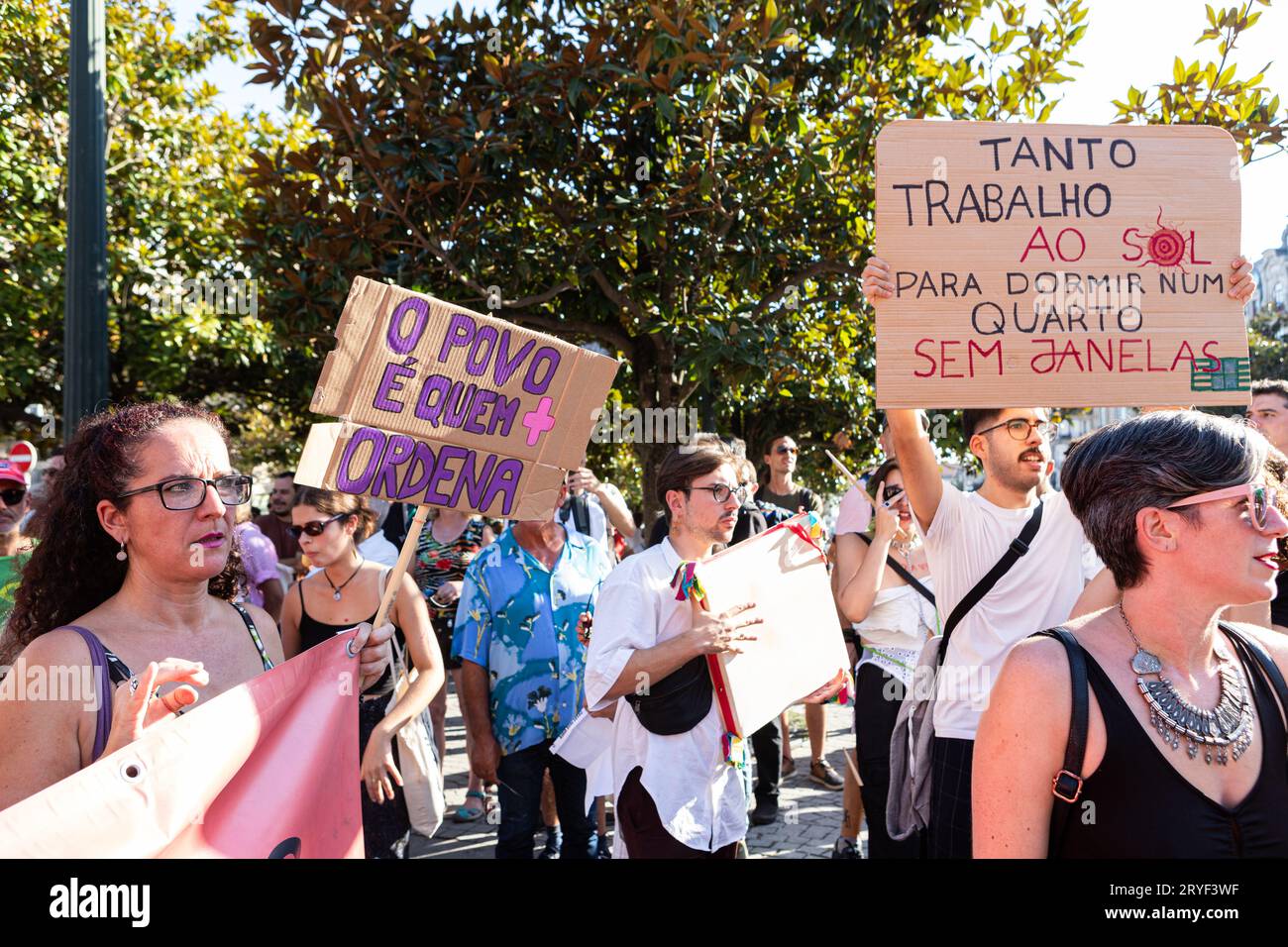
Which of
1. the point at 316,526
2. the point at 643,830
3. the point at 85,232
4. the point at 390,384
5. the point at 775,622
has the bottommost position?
the point at 643,830

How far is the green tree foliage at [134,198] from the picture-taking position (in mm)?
10922

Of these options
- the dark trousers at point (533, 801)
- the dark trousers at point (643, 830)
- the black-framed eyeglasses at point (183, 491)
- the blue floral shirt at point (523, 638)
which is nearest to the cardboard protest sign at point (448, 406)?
the black-framed eyeglasses at point (183, 491)

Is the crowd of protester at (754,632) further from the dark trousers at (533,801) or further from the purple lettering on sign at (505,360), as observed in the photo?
the purple lettering on sign at (505,360)

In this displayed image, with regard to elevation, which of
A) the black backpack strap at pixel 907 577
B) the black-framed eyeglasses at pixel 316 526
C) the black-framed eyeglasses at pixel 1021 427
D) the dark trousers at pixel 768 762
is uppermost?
the black-framed eyeglasses at pixel 1021 427

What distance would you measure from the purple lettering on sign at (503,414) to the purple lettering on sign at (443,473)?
0.34 ft

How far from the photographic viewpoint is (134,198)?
12.1 meters

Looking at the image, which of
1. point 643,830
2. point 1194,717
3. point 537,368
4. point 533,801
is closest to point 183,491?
point 537,368

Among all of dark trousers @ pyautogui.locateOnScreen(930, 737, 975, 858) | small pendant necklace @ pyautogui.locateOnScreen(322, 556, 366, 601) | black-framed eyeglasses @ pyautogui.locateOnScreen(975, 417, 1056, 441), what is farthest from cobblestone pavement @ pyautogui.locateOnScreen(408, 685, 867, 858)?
black-framed eyeglasses @ pyautogui.locateOnScreen(975, 417, 1056, 441)

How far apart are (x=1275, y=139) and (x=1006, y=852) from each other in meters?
5.28

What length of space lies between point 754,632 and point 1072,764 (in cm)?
173

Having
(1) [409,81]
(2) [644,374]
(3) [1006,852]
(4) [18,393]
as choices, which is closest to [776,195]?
(2) [644,374]

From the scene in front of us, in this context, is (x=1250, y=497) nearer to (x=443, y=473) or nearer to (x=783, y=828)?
(x=443, y=473)

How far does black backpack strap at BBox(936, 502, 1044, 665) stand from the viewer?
9.81 ft
